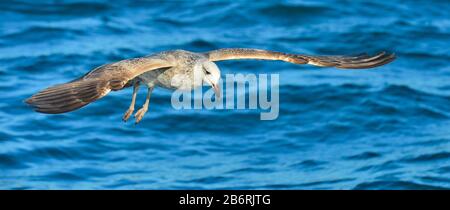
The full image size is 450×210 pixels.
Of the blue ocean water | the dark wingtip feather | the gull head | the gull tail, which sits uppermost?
the blue ocean water

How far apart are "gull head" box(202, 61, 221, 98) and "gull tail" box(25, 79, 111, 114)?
1.38 m

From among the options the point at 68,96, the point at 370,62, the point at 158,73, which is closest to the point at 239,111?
the point at 370,62

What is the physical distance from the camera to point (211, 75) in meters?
12.2

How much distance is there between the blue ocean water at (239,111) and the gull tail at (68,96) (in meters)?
5.39

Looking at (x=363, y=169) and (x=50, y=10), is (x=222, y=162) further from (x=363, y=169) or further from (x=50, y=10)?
(x=50, y=10)

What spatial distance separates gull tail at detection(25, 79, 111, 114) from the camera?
10562mm

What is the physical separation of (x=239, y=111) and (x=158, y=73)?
657 centimetres

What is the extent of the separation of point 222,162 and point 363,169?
2.15 metres

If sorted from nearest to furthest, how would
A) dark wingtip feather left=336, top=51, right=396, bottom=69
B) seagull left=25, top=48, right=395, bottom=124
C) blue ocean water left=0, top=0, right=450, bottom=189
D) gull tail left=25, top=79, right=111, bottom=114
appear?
1. gull tail left=25, top=79, right=111, bottom=114
2. seagull left=25, top=48, right=395, bottom=124
3. dark wingtip feather left=336, top=51, right=396, bottom=69
4. blue ocean water left=0, top=0, right=450, bottom=189

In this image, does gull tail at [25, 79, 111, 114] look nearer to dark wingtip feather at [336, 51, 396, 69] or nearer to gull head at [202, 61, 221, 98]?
gull head at [202, 61, 221, 98]

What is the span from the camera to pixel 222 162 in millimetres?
17672

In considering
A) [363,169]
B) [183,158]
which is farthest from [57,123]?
[363,169]

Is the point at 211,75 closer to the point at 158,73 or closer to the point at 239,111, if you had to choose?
the point at 158,73

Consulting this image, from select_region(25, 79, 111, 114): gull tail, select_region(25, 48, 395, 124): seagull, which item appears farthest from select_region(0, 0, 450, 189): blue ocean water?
select_region(25, 79, 111, 114): gull tail
